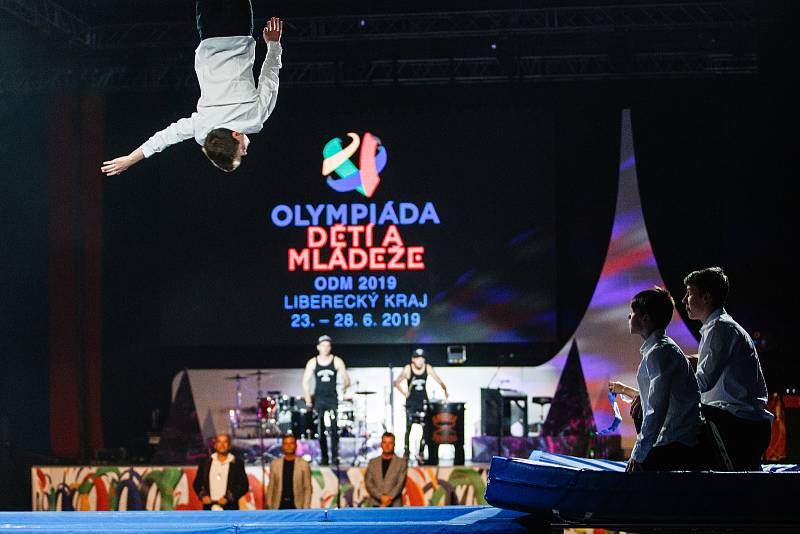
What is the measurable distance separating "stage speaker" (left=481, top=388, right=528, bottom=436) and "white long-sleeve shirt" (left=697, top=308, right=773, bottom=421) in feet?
20.8

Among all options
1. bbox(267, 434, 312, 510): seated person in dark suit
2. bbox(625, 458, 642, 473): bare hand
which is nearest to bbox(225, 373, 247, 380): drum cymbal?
bbox(267, 434, 312, 510): seated person in dark suit

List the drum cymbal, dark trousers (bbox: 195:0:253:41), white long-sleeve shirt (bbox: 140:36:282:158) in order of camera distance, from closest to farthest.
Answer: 1. dark trousers (bbox: 195:0:253:41)
2. white long-sleeve shirt (bbox: 140:36:282:158)
3. the drum cymbal

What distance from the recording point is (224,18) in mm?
4555

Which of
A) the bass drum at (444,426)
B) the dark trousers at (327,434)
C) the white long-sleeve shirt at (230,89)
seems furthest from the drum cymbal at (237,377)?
the white long-sleeve shirt at (230,89)

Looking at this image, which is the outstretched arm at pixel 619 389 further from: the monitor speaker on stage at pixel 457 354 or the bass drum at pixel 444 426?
the monitor speaker on stage at pixel 457 354

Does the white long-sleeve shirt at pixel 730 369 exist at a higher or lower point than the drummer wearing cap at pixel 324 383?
higher

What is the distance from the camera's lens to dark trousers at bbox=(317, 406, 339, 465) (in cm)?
1016

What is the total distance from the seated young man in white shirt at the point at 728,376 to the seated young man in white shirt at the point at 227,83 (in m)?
2.10

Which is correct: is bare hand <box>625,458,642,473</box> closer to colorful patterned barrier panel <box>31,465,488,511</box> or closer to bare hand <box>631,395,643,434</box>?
bare hand <box>631,395,643,434</box>

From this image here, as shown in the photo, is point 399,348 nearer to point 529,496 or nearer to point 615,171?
point 615,171

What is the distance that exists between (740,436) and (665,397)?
550 millimetres

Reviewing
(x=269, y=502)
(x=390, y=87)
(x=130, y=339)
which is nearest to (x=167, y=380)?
(x=130, y=339)

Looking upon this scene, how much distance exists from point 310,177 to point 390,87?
49.6 inches

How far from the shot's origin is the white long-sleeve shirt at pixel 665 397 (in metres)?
3.87
